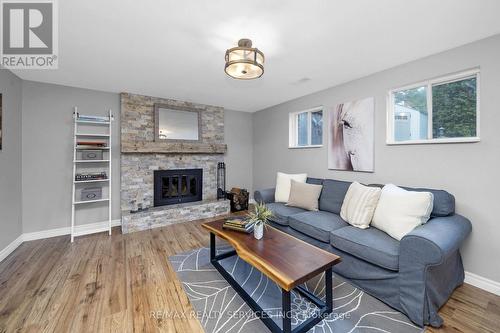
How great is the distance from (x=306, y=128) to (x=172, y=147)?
2.64 meters

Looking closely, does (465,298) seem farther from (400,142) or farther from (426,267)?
(400,142)

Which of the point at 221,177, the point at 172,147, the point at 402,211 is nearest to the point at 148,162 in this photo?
the point at 172,147

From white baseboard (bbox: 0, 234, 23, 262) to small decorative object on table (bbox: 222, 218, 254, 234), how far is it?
2.76 metres

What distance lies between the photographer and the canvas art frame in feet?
9.62

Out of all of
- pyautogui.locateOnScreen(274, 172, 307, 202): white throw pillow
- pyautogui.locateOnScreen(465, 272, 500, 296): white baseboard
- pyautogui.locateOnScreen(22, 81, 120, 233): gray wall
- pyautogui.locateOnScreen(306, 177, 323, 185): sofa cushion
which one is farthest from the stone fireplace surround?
pyautogui.locateOnScreen(465, 272, 500, 296): white baseboard

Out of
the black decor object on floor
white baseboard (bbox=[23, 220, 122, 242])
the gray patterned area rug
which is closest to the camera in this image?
the gray patterned area rug

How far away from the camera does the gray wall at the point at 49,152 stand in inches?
123

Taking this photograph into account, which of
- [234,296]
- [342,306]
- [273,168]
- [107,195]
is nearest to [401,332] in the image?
[342,306]

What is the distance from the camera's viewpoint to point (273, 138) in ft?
15.6

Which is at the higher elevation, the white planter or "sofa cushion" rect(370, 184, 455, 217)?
"sofa cushion" rect(370, 184, 455, 217)

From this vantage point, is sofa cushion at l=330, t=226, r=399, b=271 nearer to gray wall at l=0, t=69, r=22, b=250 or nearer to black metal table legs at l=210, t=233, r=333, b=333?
black metal table legs at l=210, t=233, r=333, b=333

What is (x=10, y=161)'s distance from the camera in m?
2.77

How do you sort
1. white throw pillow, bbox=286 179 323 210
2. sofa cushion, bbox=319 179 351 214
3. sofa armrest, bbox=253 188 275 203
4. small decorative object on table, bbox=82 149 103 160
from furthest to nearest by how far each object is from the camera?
sofa armrest, bbox=253 188 275 203
small decorative object on table, bbox=82 149 103 160
white throw pillow, bbox=286 179 323 210
sofa cushion, bbox=319 179 351 214

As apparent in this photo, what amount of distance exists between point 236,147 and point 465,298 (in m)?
4.34
